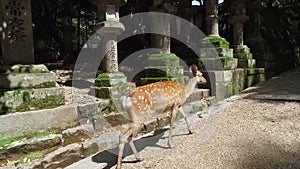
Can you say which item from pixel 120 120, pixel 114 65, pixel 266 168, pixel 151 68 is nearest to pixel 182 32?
pixel 151 68

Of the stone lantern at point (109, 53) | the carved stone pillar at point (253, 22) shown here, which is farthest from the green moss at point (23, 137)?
the carved stone pillar at point (253, 22)

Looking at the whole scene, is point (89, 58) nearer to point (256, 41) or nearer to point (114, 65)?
point (114, 65)

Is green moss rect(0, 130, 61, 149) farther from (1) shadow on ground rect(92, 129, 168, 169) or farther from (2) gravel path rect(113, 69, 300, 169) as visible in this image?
(2) gravel path rect(113, 69, 300, 169)

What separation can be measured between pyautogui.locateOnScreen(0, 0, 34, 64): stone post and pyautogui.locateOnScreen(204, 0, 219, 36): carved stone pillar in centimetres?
462

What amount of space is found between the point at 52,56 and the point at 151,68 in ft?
19.4

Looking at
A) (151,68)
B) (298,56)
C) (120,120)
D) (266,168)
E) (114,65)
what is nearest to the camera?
(266,168)

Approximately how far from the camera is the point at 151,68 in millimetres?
5754

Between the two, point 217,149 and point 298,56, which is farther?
point 298,56

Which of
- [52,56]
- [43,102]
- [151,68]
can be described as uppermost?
[52,56]

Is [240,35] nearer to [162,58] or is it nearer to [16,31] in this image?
[162,58]

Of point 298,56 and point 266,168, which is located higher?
point 298,56

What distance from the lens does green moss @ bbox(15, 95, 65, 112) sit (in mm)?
3961

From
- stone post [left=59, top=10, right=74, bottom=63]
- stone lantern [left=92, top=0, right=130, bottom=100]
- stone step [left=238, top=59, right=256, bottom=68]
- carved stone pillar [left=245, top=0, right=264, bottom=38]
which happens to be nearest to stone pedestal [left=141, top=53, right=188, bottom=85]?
stone lantern [left=92, top=0, right=130, bottom=100]

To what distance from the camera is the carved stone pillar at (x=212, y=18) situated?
722 cm
